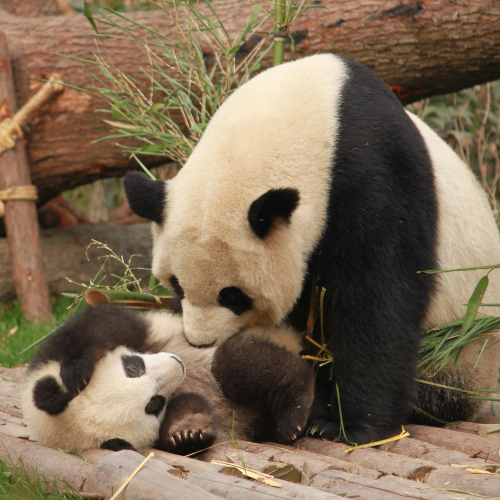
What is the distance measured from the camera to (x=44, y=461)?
199 cm

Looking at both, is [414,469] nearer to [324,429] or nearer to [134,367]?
[324,429]

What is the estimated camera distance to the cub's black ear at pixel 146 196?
2406 mm

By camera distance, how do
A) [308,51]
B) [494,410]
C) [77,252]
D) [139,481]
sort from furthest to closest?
[77,252] → [308,51] → [494,410] → [139,481]

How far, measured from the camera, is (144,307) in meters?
3.24

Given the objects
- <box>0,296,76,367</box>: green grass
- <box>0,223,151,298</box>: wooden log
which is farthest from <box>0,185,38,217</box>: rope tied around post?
<box>0,296,76,367</box>: green grass

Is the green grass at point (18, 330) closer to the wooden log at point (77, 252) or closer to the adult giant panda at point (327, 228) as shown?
the wooden log at point (77, 252)

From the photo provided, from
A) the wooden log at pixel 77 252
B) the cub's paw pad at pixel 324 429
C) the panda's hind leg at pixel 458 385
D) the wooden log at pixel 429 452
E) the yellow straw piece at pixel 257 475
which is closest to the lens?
the yellow straw piece at pixel 257 475

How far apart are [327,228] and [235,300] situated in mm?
430

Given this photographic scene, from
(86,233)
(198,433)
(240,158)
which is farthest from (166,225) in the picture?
(86,233)

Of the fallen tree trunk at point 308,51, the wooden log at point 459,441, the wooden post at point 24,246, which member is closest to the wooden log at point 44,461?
the wooden log at point 459,441

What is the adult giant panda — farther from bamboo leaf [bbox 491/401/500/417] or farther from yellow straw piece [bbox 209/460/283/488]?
bamboo leaf [bbox 491/401/500/417]

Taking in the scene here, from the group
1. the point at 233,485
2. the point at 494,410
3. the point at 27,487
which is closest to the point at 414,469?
the point at 233,485

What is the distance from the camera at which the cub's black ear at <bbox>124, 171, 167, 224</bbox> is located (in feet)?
7.89

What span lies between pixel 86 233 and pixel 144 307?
220 centimetres
